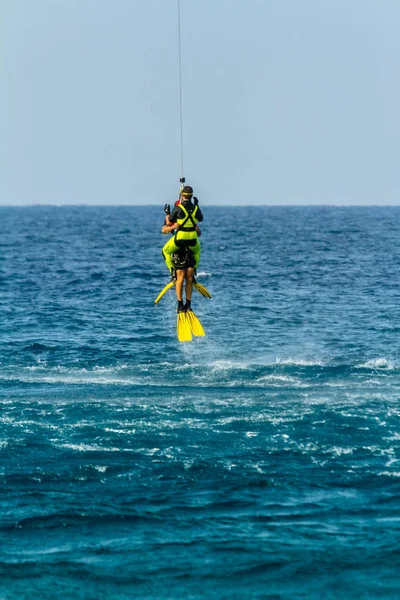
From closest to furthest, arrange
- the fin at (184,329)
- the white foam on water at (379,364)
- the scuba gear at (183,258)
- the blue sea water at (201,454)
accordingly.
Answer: the blue sea water at (201,454) → the scuba gear at (183,258) → the fin at (184,329) → the white foam on water at (379,364)

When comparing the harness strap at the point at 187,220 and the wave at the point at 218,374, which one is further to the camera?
the wave at the point at 218,374

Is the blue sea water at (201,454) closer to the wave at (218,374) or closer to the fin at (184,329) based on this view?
the wave at (218,374)

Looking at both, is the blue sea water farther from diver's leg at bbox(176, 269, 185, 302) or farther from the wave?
diver's leg at bbox(176, 269, 185, 302)

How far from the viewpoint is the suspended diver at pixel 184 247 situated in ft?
95.6

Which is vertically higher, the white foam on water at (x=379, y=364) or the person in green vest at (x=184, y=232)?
the person in green vest at (x=184, y=232)

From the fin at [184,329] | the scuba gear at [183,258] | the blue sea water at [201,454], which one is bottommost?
the blue sea water at [201,454]

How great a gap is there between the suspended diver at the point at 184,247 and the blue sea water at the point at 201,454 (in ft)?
16.6

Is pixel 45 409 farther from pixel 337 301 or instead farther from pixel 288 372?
pixel 337 301

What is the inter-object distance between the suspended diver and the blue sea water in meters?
5.07

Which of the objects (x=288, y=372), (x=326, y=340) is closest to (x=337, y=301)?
(x=326, y=340)

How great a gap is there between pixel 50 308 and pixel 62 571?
43132 mm

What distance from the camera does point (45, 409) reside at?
39094mm

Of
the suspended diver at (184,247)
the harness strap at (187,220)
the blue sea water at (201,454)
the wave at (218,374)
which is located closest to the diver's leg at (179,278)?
the suspended diver at (184,247)

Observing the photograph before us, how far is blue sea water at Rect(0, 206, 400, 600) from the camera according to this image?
2584 centimetres
